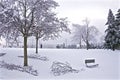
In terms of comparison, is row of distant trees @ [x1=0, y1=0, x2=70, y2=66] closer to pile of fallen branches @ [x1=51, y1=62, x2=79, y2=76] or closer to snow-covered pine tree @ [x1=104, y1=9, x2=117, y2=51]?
pile of fallen branches @ [x1=51, y1=62, x2=79, y2=76]

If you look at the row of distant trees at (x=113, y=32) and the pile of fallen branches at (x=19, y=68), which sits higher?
the row of distant trees at (x=113, y=32)

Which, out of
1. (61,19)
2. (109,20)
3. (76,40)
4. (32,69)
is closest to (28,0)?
(61,19)

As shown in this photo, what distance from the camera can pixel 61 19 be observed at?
65.2 feet

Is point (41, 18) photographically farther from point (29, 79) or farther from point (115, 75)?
point (115, 75)

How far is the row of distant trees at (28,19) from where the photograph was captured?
59.3 ft

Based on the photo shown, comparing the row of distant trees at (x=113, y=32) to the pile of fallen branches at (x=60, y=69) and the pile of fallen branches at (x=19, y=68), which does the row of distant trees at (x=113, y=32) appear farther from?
A: the pile of fallen branches at (x=19, y=68)

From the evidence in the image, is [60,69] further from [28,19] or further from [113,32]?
[113,32]

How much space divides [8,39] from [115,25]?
2270 cm

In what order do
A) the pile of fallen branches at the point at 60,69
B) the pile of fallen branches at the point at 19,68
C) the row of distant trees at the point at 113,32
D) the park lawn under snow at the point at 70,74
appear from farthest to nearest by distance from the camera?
the row of distant trees at the point at 113,32 < the pile of fallen branches at the point at 60,69 < the pile of fallen branches at the point at 19,68 < the park lawn under snow at the point at 70,74

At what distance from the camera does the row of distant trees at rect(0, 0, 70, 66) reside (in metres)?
18.1

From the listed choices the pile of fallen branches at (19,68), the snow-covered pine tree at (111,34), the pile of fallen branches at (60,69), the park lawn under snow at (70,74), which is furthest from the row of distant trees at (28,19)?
the snow-covered pine tree at (111,34)

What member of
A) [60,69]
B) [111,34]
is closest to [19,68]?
[60,69]

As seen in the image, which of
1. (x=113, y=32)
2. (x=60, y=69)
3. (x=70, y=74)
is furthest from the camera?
(x=113, y=32)

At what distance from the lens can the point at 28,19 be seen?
19359 millimetres
